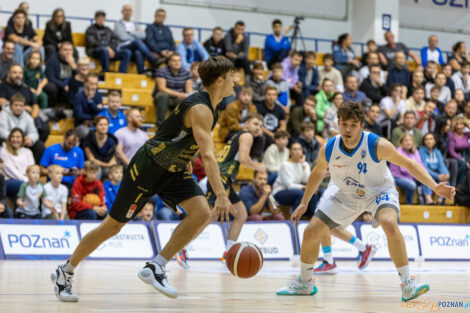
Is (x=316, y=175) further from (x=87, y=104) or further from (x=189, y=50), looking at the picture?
(x=189, y=50)

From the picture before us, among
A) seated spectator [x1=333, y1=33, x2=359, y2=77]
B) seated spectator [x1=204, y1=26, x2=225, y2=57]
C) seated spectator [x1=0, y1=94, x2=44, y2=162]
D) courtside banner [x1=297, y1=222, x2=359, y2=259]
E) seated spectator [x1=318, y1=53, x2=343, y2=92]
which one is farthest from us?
seated spectator [x1=333, y1=33, x2=359, y2=77]

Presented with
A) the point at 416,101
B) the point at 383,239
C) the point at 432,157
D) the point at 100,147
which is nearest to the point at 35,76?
the point at 100,147

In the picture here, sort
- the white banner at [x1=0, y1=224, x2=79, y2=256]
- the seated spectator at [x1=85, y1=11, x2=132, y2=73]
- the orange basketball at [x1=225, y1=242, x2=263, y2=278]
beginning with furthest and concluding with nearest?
1. the seated spectator at [x1=85, y1=11, x2=132, y2=73]
2. the white banner at [x1=0, y1=224, x2=79, y2=256]
3. the orange basketball at [x1=225, y1=242, x2=263, y2=278]

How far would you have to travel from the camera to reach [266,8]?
2370 cm

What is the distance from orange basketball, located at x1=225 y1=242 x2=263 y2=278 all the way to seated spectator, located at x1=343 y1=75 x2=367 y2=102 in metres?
11.4

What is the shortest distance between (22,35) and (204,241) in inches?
250

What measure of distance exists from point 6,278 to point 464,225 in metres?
9.49

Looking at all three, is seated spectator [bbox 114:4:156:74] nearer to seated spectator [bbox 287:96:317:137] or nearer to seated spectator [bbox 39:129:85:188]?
seated spectator [bbox 287:96:317:137]

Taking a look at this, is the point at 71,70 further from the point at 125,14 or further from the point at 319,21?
the point at 319,21

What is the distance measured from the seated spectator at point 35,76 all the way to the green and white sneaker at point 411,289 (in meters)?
10.2

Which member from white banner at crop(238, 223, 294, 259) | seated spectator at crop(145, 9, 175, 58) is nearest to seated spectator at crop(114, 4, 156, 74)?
seated spectator at crop(145, 9, 175, 58)

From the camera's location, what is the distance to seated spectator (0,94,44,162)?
13.1m

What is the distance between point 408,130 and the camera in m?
16.4

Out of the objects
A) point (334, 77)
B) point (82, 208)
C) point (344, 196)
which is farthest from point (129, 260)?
point (334, 77)
